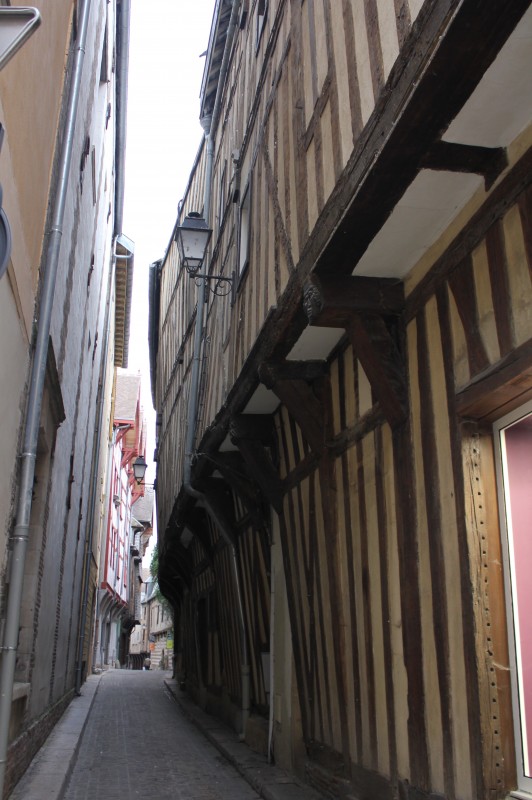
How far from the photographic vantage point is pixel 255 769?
629 centimetres

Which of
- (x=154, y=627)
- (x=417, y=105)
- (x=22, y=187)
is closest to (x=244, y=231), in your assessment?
(x=22, y=187)

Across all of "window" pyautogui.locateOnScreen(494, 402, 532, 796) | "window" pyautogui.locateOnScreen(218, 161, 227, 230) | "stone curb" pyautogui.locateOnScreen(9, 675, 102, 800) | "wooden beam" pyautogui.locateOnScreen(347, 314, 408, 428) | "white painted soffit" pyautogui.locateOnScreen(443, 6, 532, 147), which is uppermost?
"window" pyautogui.locateOnScreen(218, 161, 227, 230)

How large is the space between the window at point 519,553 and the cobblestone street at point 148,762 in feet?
11.1

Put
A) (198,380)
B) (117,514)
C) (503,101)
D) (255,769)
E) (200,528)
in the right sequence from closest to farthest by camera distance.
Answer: (503,101), (255,769), (198,380), (200,528), (117,514)

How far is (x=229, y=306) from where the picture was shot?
7797 mm

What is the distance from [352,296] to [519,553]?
1.60 metres

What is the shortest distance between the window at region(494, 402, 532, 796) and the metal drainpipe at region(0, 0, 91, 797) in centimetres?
273

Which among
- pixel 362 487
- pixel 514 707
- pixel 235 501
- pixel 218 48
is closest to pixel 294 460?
pixel 362 487

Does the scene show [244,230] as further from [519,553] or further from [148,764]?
[148,764]

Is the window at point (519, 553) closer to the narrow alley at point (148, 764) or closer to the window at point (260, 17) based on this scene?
the narrow alley at point (148, 764)

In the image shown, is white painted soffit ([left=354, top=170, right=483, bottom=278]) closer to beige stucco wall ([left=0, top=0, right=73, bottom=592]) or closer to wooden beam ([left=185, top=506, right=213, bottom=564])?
beige stucco wall ([left=0, top=0, right=73, bottom=592])

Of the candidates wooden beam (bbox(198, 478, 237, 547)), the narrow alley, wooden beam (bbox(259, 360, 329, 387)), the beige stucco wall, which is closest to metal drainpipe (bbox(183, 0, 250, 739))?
wooden beam (bbox(198, 478, 237, 547))

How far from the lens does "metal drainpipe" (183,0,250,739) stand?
8344 mm

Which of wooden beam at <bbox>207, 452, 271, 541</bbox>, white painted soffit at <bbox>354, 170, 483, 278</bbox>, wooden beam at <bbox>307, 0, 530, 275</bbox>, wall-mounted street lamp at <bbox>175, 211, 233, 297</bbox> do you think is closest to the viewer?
wooden beam at <bbox>307, 0, 530, 275</bbox>
